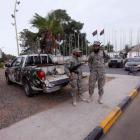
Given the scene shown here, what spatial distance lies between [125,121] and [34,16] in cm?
1386

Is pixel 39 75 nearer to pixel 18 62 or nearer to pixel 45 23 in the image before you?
pixel 18 62

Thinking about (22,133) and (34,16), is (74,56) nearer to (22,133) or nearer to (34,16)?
(22,133)

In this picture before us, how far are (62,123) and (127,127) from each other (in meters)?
1.62

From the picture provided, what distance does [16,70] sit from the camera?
10102mm

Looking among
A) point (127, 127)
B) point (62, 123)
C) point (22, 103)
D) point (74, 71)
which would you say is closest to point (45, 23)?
point (22, 103)

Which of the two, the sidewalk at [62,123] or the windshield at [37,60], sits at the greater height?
the windshield at [37,60]

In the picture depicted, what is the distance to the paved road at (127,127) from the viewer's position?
5109 millimetres

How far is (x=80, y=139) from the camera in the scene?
15.7 ft

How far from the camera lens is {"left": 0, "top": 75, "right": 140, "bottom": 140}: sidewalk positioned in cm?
498

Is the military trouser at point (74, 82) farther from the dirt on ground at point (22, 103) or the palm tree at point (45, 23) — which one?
the palm tree at point (45, 23)

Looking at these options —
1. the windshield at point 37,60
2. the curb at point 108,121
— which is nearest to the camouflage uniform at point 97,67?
the curb at point 108,121

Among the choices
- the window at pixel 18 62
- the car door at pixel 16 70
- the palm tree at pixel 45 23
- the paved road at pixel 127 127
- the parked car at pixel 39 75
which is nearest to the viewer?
the paved road at pixel 127 127

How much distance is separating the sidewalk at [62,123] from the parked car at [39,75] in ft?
2.63

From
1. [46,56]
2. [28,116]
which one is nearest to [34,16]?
[46,56]
